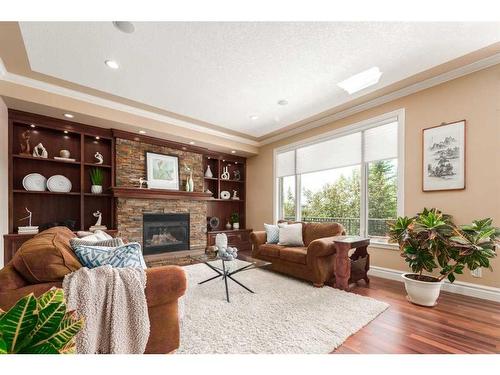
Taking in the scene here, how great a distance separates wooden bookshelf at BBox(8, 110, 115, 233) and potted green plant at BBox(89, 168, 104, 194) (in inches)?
2.9

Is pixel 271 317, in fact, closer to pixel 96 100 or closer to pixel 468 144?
pixel 468 144

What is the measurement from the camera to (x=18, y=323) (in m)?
0.55

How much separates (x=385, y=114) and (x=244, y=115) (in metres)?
2.33

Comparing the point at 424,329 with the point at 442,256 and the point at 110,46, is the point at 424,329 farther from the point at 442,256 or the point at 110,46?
the point at 110,46

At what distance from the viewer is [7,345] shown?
52 cm

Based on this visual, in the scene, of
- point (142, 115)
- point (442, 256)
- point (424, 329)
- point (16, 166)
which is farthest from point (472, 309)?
point (16, 166)

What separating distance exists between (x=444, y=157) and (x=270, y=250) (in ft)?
8.80

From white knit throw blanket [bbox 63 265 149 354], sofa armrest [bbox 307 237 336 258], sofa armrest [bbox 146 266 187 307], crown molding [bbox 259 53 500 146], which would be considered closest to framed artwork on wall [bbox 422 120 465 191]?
crown molding [bbox 259 53 500 146]

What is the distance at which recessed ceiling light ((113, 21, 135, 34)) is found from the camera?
6.68 feet

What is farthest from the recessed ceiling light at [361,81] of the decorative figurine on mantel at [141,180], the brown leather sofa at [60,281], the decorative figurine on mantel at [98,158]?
the decorative figurine on mantel at [98,158]

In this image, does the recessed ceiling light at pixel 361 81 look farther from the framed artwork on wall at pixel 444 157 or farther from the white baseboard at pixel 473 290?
the white baseboard at pixel 473 290

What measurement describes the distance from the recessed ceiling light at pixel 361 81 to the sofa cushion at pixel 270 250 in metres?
2.52
